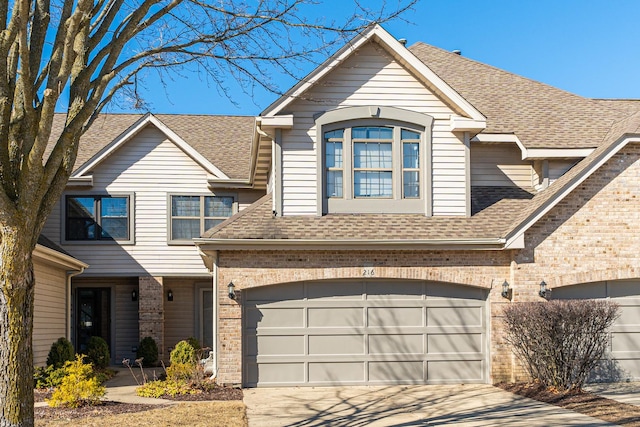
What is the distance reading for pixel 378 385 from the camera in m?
15.2

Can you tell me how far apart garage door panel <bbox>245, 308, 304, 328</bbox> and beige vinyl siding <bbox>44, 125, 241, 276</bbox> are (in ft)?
22.3

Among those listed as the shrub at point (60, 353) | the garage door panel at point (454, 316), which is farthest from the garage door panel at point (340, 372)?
the shrub at point (60, 353)

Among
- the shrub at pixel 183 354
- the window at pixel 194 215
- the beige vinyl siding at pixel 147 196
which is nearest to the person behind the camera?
the shrub at pixel 183 354

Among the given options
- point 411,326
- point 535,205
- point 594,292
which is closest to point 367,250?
point 411,326

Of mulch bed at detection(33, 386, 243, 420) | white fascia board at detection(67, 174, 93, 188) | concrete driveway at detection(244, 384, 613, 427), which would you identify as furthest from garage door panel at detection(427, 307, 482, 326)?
white fascia board at detection(67, 174, 93, 188)

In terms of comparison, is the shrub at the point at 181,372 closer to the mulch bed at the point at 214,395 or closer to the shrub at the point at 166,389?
the shrub at the point at 166,389

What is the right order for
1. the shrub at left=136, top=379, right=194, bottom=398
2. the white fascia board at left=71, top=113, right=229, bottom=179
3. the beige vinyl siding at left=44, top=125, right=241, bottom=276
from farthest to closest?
1. the beige vinyl siding at left=44, top=125, right=241, bottom=276
2. the white fascia board at left=71, top=113, right=229, bottom=179
3. the shrub at left=136, top=379, right=194, bottom=398

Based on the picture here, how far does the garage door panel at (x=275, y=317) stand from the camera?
592 inches

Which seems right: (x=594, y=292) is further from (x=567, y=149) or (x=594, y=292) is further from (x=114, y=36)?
(x=114, y=36)

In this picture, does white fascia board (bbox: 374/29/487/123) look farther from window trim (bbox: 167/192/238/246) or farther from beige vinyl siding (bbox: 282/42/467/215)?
window trim (bbox: 167/192/238/246)

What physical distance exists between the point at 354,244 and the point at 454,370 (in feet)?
10.7

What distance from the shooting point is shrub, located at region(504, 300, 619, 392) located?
1315cm

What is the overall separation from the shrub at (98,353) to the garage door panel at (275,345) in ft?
20.2

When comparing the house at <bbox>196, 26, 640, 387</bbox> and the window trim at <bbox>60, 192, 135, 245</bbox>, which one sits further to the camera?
the window trim at <bbox>60, 192, 135, 245</bbox>
